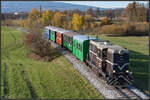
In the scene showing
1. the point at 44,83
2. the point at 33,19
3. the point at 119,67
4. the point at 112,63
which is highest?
the point at 33,19

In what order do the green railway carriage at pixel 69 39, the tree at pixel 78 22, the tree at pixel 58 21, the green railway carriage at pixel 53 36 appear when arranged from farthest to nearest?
the tree at pixel 58 21, the tree at pixel 78 22, the green railway carriage at pixel 53 36, the green railway carriage at pixel 69 39

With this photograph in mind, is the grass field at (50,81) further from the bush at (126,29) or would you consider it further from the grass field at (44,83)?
the bush at (126,29)

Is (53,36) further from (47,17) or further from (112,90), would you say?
(47,17)

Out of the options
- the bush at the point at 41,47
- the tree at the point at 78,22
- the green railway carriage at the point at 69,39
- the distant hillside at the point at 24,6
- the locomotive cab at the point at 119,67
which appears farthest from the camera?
the tree at the point at 78,22

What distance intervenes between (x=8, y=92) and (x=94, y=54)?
26.2 feet

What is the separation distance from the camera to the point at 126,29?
2844 inches

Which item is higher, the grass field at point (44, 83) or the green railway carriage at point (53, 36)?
the green railway carriage at point (53, 36)

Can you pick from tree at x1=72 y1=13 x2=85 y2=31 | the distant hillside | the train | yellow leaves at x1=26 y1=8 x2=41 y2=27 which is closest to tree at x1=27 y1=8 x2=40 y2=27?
yellow leaves at x1=26 y1=8 x2=41 y2=27

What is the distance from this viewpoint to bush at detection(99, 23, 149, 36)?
70562 mm

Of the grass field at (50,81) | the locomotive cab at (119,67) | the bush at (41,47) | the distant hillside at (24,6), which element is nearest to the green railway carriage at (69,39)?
the bush at (41,47)

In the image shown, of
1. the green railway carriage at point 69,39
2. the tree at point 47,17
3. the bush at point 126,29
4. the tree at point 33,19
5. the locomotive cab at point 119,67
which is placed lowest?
the locomotive cab at point 119,67

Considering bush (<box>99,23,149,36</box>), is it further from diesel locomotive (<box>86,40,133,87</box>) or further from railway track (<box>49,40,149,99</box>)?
diesel locomotive (<box>86,40,133,87</box>)

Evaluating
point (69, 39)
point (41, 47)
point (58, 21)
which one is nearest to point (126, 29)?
point (58, 21)

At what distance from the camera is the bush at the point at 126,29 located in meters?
70.6
